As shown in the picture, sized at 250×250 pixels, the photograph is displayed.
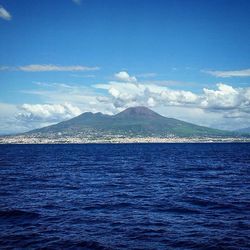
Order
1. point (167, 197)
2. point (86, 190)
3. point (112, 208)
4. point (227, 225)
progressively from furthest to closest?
point (86, 190)
point (167, 197)
point (112, 208)
point (227, 225)

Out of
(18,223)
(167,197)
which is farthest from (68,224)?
(167,197)

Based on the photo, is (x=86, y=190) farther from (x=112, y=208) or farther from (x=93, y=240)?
(x=93, y=240)

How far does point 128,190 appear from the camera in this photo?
176ft

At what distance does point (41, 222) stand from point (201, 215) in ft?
56.9

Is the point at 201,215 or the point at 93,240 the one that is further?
the point at 201,215

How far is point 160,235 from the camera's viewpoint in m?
28.9

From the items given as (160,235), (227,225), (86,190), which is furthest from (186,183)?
(160,235)

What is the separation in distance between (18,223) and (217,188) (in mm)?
34657

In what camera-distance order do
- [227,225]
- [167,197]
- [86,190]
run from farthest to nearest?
1. [86,190]
2. [167,197]
3. [227,225]

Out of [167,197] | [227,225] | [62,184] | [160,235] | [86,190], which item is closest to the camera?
[160,235]

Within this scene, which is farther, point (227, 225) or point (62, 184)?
point (62, 184)

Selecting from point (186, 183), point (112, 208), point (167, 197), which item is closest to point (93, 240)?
point (112, 208)

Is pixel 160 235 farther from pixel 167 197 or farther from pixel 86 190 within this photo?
pixel 86 190

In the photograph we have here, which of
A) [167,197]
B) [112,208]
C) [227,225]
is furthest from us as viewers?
[167,197]
